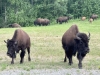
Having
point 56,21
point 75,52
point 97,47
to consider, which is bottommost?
point 56,21

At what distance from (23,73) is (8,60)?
4807 mm

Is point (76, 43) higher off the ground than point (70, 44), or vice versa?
point (76, 43)

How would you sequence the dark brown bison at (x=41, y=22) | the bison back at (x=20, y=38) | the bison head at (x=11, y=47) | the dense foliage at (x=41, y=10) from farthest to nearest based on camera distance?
the dense foliage at (x=41, y=10), the dark brown bison at (x=41, y=22), the bison back at (x=20, y=38), the bison head at (x=11, y=47)

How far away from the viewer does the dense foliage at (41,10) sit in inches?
2089

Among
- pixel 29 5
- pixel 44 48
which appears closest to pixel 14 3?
pixel 29 5

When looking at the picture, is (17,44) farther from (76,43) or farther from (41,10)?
(41,10)

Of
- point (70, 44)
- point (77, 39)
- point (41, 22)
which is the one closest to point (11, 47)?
point (70, 44)

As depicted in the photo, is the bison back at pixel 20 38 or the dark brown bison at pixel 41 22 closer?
the bison back at pixel 20 38

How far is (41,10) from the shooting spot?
186 feet

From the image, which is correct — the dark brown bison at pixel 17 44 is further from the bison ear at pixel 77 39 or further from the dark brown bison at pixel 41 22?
the dark brown bison at pixel 41 22

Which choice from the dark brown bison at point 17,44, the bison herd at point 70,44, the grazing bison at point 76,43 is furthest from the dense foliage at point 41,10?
the grazing bison at point 76,43

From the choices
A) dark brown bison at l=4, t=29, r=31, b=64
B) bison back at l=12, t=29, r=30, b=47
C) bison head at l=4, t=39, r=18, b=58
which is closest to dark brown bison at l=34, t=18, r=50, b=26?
dark brown bison at l=4, t=29, r=31, b=64

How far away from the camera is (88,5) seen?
54656 millimetres

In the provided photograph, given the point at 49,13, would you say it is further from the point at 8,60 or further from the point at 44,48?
the point at 8,60
